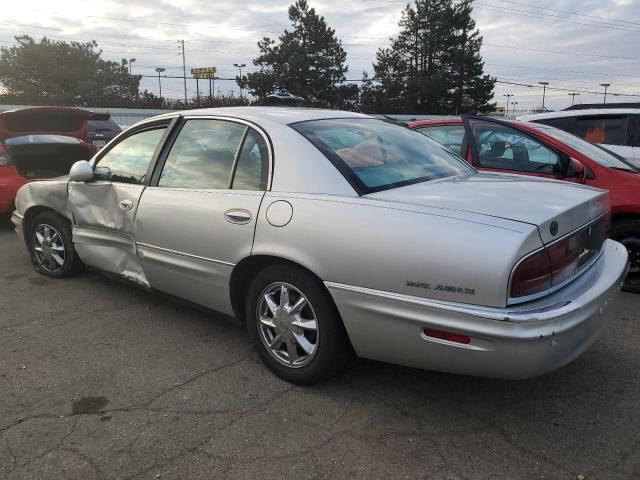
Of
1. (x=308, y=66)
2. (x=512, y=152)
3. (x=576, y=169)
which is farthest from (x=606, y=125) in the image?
(x=308, y=66)

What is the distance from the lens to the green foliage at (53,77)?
56781 mm

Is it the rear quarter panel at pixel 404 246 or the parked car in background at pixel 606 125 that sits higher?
the parked car in background at pixel 606 125

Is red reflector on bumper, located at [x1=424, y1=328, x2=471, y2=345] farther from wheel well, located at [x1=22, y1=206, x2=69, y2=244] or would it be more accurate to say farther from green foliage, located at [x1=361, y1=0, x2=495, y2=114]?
green foliage, located at [x1=361, y1=0, x2=495, y2=114]

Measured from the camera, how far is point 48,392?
297 cm

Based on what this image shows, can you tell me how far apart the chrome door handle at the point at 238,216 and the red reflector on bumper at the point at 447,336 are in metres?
1.18

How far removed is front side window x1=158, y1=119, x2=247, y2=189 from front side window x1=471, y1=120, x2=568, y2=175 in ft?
9.16

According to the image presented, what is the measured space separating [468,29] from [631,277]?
54.9 metres

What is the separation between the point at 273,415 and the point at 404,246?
3.67ft

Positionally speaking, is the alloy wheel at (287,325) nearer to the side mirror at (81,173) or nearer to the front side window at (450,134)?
the side mirror at (81,173)

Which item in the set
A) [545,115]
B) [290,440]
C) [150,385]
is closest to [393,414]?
[290,440]

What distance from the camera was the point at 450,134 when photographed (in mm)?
5719

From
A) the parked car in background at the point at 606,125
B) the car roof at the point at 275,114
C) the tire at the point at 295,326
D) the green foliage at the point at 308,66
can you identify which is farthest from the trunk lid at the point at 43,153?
the green foliage at the point at 308,66

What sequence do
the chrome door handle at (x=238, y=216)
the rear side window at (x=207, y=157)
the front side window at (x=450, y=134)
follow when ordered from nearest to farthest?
the chrome door handle at (x=238, y=216), the rear side window at (x=207, y=157), the front side window at (x=450, y=134)

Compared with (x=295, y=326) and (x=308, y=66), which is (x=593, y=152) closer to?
(x=295, y=326)
